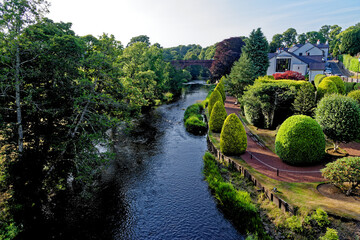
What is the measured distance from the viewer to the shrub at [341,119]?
19.8 m

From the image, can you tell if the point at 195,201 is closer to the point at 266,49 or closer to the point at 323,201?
the point at 323,201

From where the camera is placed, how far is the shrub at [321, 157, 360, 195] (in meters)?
14.5

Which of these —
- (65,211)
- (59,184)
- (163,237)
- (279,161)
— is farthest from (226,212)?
(59,184)

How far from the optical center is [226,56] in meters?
78.6

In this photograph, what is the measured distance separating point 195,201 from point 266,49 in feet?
156

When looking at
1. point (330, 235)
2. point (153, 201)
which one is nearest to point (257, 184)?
point (330, 235)

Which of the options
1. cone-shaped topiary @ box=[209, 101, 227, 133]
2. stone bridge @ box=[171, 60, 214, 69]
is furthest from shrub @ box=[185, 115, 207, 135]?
stone bridge @ box=[171, 60, 214, 69]

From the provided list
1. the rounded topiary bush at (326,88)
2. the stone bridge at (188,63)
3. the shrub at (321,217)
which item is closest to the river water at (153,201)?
the shrub at (321,217)

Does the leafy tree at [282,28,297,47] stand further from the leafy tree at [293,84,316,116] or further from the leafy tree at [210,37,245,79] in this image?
the leafy tree at [293,84,316,116]

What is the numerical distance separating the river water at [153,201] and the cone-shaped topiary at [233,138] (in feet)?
12.6

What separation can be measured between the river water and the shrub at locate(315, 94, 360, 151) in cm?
1280

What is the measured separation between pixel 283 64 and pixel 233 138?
48.9 meters

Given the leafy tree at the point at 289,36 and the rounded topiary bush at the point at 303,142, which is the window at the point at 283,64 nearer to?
the rounded topiary bush at the point at 303,142

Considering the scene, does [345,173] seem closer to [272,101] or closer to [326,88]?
[326,88]
